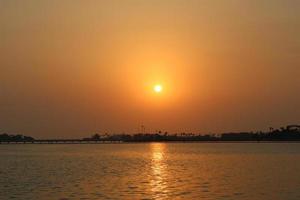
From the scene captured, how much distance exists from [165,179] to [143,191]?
12.1 metres

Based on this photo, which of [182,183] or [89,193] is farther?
[182,183]

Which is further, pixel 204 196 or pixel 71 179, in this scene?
pixel 71 179

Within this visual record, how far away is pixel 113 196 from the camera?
40781 mm

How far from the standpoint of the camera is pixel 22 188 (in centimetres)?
4719

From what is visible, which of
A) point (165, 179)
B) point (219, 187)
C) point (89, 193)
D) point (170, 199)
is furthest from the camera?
point (165, 179)

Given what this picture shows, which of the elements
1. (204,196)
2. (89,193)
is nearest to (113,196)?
(89,193)

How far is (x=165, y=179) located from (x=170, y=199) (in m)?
16.7

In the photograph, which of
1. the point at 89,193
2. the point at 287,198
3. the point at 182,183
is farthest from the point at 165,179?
the point at 287,198

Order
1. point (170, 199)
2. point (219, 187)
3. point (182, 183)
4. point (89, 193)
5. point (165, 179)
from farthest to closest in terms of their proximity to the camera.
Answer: point (165, 179) → point (182, 183) → point (219, 187) → point (89, 193) → point (170, 199)

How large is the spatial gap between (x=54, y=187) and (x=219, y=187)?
14.5m

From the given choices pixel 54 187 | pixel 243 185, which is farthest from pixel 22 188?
pixel 243 185

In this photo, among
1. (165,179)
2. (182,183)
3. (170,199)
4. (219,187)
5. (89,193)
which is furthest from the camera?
(165,179)

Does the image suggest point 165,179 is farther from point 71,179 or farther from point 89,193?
point 89,193

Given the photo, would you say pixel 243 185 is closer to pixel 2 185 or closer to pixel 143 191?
pixel 143 191
